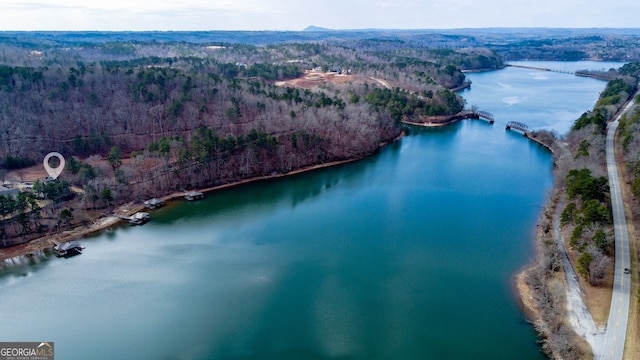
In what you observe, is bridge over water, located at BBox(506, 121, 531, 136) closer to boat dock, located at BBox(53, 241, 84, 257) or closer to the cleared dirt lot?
the cleared dirt lot

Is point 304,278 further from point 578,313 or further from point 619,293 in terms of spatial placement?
point 619,293

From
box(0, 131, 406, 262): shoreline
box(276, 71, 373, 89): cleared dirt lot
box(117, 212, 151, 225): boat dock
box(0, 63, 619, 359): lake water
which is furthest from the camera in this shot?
box(276, 71, 373, 89): cleared dirt lot

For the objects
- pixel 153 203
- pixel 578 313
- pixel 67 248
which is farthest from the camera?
pixel 153 203

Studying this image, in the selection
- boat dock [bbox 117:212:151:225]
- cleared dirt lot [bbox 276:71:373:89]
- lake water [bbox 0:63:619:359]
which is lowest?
lake water [bbox 0:63:619:359]

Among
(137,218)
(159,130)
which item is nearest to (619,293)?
(137,218)

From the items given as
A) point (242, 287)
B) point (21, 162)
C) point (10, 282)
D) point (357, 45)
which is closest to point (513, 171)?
point (242, 287)

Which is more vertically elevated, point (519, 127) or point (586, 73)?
point (586, 73)

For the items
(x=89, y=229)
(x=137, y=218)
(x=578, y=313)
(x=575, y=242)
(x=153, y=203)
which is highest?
(x=575, y=242)

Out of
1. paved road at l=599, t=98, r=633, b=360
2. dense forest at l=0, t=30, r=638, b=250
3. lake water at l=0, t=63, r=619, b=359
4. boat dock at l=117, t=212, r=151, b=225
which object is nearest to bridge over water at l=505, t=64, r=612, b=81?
dense forest at l=0, t=30, r=638, b=250

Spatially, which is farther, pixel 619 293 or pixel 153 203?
pixel 153 203
